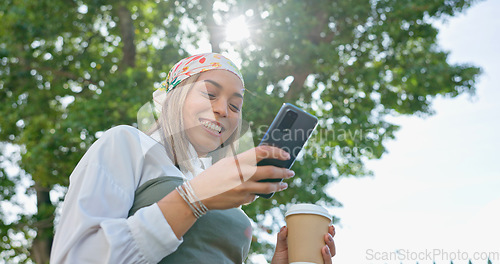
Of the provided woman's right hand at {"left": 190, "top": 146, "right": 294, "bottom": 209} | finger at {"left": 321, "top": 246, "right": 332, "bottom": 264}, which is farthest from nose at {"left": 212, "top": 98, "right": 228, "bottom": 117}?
finger at {"left": 321, "top": 246, "right": 332, "bottom": 264}

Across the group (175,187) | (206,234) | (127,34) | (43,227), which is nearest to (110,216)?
(175,187)

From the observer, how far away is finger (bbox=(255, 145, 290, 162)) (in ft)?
4.66

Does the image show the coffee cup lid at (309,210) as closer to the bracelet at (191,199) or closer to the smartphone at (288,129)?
the smartphone at (288,129)

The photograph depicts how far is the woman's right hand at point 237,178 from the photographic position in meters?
1.42

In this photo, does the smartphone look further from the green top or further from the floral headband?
the floral headband

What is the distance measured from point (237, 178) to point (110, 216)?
19.6 inches

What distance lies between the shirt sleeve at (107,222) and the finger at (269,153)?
0.39m

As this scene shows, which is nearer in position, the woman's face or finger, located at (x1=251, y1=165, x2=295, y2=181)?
finger, located at (x1=251, y1=165, x2=295, y2=181)

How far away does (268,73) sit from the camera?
29.4ft

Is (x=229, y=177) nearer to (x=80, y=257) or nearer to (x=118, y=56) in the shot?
(x=80, y=257)

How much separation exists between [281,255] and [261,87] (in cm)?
646

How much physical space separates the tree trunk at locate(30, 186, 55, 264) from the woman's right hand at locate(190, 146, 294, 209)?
38.3 feet

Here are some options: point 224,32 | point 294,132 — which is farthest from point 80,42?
point 294,132

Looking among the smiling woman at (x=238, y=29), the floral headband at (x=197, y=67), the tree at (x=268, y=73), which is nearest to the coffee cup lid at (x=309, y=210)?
the floral headband at (x=197, y=67)
